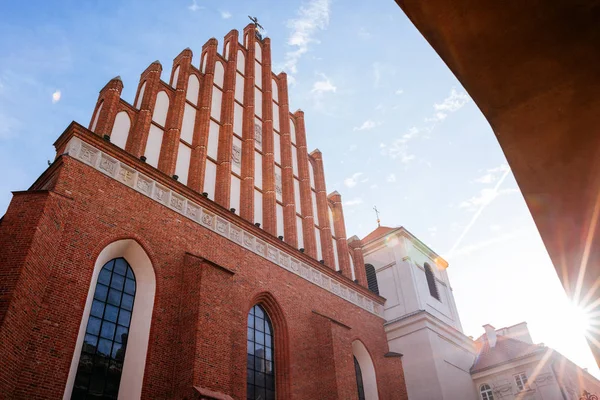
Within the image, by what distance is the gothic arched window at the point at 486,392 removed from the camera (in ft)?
62.0

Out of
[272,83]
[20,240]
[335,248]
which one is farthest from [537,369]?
[20,240]

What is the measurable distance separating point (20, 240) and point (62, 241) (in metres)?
0.97

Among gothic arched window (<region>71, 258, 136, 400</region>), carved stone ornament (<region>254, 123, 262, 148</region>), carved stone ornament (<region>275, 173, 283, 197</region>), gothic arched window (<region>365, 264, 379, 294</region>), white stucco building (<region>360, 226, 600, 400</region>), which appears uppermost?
carved stone ornament (<region>254, 123, 262, 148</region>)

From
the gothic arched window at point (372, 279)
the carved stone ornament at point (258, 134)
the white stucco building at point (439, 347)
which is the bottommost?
the white stucco building at point (439, 347)

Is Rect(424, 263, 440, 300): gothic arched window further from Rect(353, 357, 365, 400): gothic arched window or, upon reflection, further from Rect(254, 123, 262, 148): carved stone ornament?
Rect(254, 123, 262, 148): carved stone ornament

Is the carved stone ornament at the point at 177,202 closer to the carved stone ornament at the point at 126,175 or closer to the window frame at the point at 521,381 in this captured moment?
the carved stone ornament at the point at 126,175

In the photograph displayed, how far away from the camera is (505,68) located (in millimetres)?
1600

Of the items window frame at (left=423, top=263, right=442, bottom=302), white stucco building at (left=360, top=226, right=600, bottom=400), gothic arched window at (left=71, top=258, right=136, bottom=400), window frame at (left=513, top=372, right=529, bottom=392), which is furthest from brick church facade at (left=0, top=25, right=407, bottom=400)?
window frame at (left=513, top=372, right=529, bottom=392)

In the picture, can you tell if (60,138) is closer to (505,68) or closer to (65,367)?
(65,367)

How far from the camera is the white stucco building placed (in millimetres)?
17375

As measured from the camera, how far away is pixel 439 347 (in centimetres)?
1789

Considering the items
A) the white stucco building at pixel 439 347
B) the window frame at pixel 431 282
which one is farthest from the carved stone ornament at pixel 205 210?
the window frame at pixel 431 282

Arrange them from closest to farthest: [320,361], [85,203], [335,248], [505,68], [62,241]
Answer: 1. [505,68]
2. [62,241]
3. [85,203]
4. [320,361]
5. [335,248]

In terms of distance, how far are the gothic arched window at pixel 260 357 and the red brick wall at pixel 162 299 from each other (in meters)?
0.25
